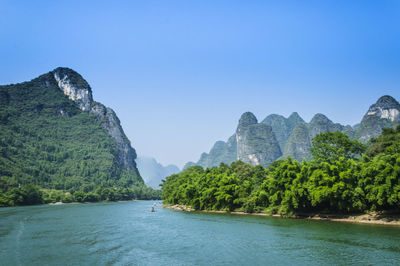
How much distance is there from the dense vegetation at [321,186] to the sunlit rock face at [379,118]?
4661 inches

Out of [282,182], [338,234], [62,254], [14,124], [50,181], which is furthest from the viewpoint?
[14,124]

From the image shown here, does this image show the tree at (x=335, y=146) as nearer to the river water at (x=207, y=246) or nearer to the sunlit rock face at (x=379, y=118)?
the river water at (x=207, y=246)

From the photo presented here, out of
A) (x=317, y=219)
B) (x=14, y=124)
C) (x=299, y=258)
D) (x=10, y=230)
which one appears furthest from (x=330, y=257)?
(x=14, y=124)

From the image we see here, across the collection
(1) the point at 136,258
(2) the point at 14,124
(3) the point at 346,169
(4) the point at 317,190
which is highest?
(2) the point at 14,124

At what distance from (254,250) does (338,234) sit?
11.0m

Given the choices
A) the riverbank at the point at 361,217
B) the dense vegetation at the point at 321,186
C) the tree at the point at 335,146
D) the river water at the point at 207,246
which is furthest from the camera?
the tree at the point at 335,146

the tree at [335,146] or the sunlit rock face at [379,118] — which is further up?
the sunlit rock face at [379,118]

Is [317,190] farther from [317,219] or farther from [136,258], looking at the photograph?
[136,258]

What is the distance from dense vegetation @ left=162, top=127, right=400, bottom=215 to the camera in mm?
37406

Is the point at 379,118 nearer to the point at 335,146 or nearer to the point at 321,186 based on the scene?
the point at 335,146

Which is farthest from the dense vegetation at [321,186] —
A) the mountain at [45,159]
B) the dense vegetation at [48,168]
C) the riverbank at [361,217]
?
the mountain at [45,159]

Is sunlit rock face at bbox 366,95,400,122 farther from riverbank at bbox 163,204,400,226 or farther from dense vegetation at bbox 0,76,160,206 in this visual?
riverbank at bbox 163,204,400,226

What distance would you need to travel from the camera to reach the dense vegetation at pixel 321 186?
37406 millimetres

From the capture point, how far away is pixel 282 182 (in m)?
47.4
